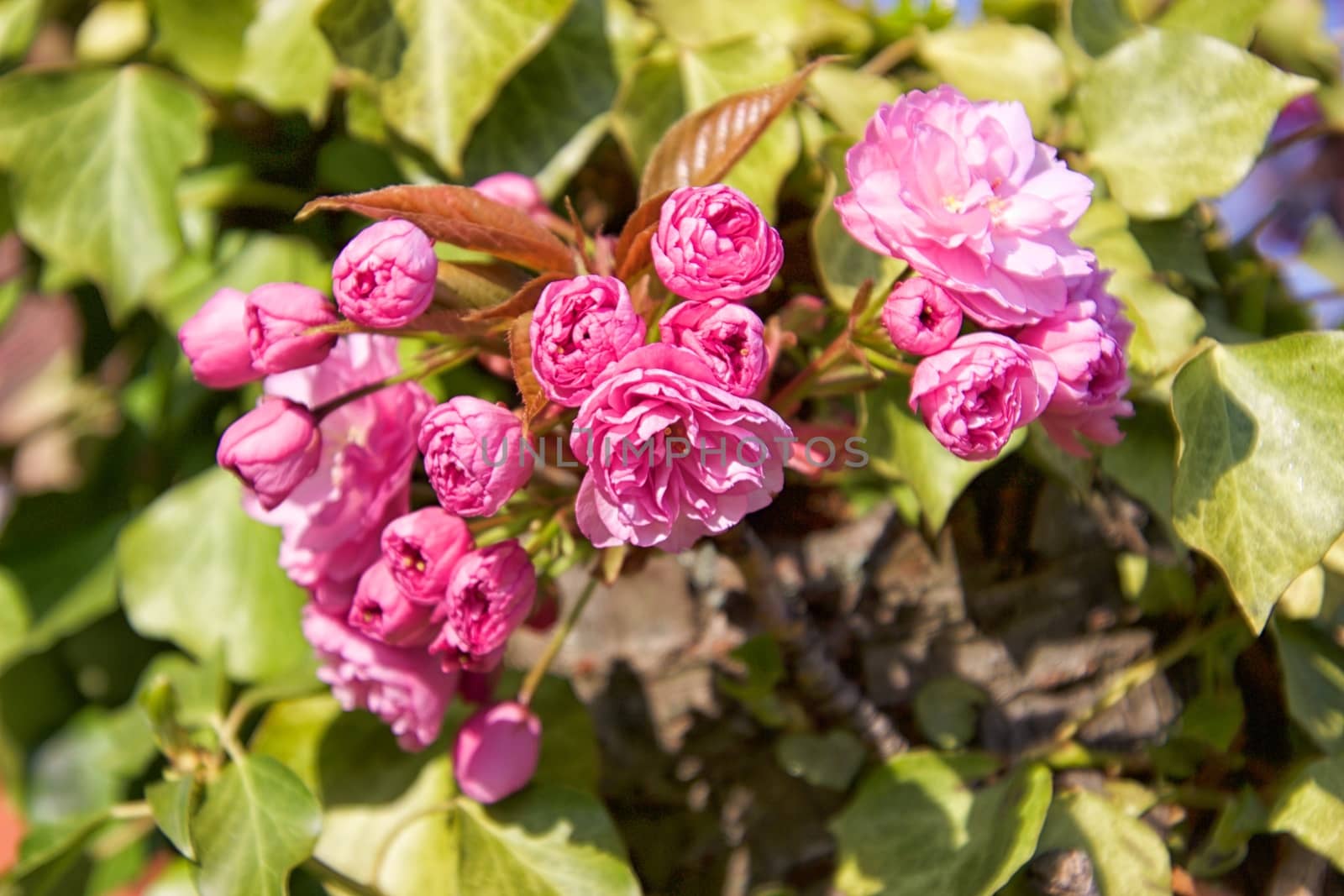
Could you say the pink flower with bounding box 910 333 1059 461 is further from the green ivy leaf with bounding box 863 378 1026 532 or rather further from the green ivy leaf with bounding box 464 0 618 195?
the green ivy leaf with bounding box 464 0 618 195

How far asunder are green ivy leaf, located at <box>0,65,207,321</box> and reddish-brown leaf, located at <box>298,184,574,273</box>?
430 mm

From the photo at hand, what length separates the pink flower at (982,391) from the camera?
1.32 feet

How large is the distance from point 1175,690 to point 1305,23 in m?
0.65

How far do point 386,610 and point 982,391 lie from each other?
29 centimetres

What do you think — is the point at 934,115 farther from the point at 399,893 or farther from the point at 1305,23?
the point at 1305,23

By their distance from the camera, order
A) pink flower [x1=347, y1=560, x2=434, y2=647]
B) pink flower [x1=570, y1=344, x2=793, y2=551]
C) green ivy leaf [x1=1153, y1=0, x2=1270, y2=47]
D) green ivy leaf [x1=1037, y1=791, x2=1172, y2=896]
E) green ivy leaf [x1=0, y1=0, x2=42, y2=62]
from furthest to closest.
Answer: green ivy leaf [x1=0, y1=0, x2=42, y2=62] → green ivy leaf [x1=1153, y1=0, x2=1270, y2=47] → green ivy leaf [x1=1037, y1=791, x2=1172, y2=896] → pink flower [x1=347, y1=560, x2=434, y2=647] → pink flower [x1=570, y1=344, x2=793, y2=551]

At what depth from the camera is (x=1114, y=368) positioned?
438 millimetres

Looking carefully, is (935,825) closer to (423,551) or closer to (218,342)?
(423,551)

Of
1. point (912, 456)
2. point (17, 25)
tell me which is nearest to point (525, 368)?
point (912, 456)

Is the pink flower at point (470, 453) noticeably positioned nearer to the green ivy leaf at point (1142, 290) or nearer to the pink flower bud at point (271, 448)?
the pink flower bud at point (271, 448)

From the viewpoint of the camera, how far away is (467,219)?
463 millimetres

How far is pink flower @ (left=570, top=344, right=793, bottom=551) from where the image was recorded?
377mm

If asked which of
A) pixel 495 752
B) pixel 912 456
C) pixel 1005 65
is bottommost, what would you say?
pixel 495 752

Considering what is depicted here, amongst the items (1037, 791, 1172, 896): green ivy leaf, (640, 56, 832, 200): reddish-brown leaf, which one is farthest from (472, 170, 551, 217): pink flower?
(1037, 791, 1172, 896): green ivy leaf
